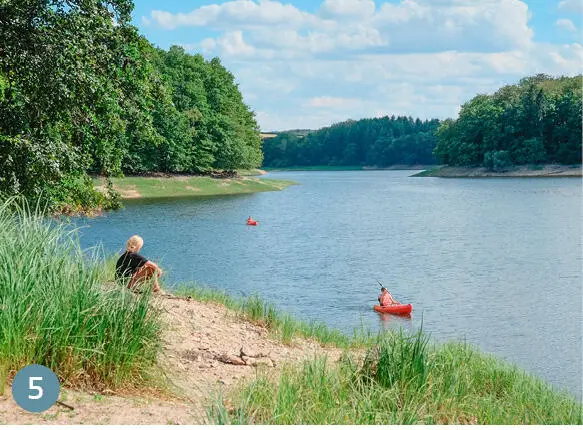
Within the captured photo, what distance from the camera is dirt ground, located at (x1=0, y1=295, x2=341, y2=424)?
7520 mm

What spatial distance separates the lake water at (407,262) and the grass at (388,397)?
5.22 m

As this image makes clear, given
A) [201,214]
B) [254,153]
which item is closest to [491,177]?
[254,153]

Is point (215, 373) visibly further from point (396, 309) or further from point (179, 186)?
point (179, 186)

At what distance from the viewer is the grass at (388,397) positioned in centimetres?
782

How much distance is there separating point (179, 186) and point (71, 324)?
6662 centimetres

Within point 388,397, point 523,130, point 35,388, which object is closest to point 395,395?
point 388,397

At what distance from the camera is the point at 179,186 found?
74438mm

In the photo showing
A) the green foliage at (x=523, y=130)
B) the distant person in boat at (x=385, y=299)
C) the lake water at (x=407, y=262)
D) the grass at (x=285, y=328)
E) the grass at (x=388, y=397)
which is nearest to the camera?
the grass at (x=388, y=397)

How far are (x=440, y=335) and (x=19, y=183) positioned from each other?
10654 millimetres

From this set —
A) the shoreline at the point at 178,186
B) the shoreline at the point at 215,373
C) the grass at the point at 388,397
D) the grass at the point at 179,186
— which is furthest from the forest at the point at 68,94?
the grass at the point at 179,186

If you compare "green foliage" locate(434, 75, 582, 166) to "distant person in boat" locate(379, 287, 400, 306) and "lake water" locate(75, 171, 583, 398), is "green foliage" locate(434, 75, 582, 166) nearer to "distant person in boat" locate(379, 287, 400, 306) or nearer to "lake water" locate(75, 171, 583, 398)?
"lake water" locate(75, 171, 583, 398)

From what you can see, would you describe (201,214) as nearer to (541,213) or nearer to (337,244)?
(337,244)

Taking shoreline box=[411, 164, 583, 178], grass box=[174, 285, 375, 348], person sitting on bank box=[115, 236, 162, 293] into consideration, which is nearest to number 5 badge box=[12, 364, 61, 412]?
person sitting on bank box=[115, 236, 162, 293]

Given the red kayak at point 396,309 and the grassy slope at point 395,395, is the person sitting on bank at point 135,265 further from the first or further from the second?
the red kayak at point 396,309
